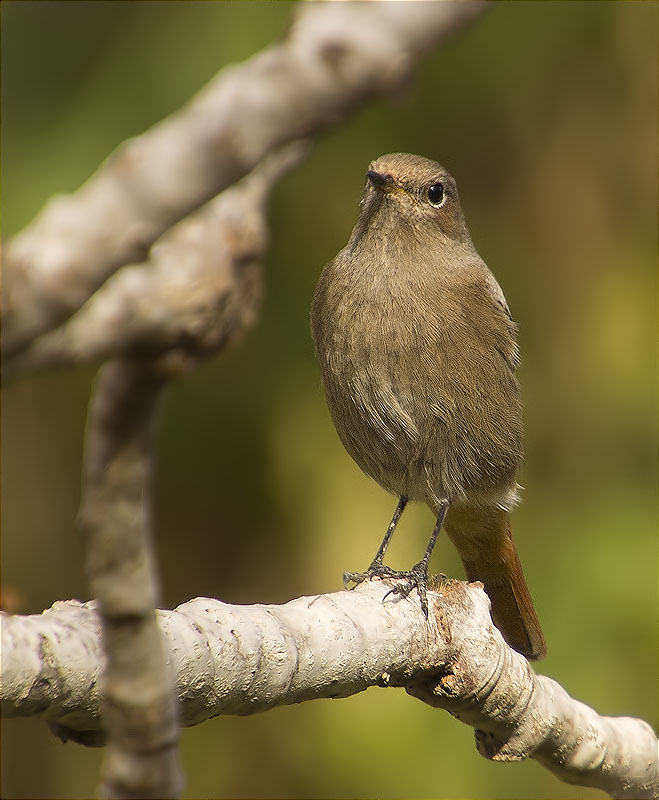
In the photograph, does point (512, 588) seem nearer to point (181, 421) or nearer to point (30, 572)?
point (181, 421)

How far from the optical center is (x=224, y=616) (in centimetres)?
250

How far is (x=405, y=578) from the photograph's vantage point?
144 inches

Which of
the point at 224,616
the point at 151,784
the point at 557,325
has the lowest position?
the point at 151,784

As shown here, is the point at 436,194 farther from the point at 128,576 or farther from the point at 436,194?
the point at 128,576

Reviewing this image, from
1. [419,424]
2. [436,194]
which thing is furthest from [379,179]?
[419,424]

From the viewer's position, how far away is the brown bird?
4.10 meters

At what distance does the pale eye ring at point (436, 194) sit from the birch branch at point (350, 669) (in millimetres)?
1745

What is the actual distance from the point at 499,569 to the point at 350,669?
1886mm

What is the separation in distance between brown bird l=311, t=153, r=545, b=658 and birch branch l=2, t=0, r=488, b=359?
2743 millimetres

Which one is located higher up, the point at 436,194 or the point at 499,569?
the point at 436,194

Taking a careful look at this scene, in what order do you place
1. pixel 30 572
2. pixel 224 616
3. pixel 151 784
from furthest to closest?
pixel 30 572 < pixel 224 616 < pixel 151 784

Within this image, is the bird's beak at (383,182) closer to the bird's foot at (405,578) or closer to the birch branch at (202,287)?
the bird's foot at (405,578)

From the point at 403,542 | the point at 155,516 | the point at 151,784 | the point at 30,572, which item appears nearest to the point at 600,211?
the point at 403,542

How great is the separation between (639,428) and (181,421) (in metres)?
2.46
